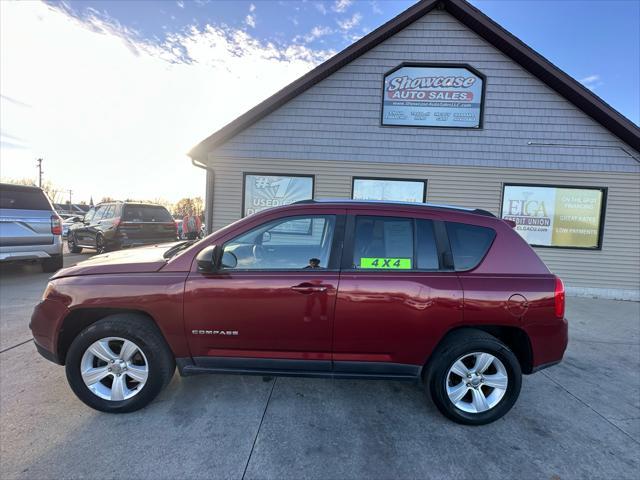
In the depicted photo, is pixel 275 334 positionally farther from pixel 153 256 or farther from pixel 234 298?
pixel 153 256

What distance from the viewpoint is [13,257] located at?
6125 millimetres

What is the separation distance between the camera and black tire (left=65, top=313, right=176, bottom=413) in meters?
2.47

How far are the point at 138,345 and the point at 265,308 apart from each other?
1.05 metres

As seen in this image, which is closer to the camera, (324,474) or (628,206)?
(324,474)

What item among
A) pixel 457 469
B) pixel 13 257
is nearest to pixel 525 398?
pixel 457 469

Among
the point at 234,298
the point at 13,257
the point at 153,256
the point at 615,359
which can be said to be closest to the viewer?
the point at 234,298

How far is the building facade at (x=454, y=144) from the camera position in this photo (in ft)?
23.5

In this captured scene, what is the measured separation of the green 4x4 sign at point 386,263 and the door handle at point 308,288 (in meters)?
0.37

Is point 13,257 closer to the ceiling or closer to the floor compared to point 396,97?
closer to the floor

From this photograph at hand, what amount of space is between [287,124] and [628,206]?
8.07m

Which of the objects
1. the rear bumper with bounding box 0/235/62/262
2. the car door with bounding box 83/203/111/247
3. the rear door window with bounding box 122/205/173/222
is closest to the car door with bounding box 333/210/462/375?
the rear bumper with bounding box 0/235/62/262

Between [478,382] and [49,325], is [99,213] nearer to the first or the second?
[49,325]

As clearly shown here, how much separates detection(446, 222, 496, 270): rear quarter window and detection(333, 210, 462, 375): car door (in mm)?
94

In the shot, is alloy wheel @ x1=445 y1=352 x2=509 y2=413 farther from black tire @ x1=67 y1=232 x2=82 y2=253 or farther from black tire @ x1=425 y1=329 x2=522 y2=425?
black tire @ x1=67 y1=232 x2=82 y2=253
